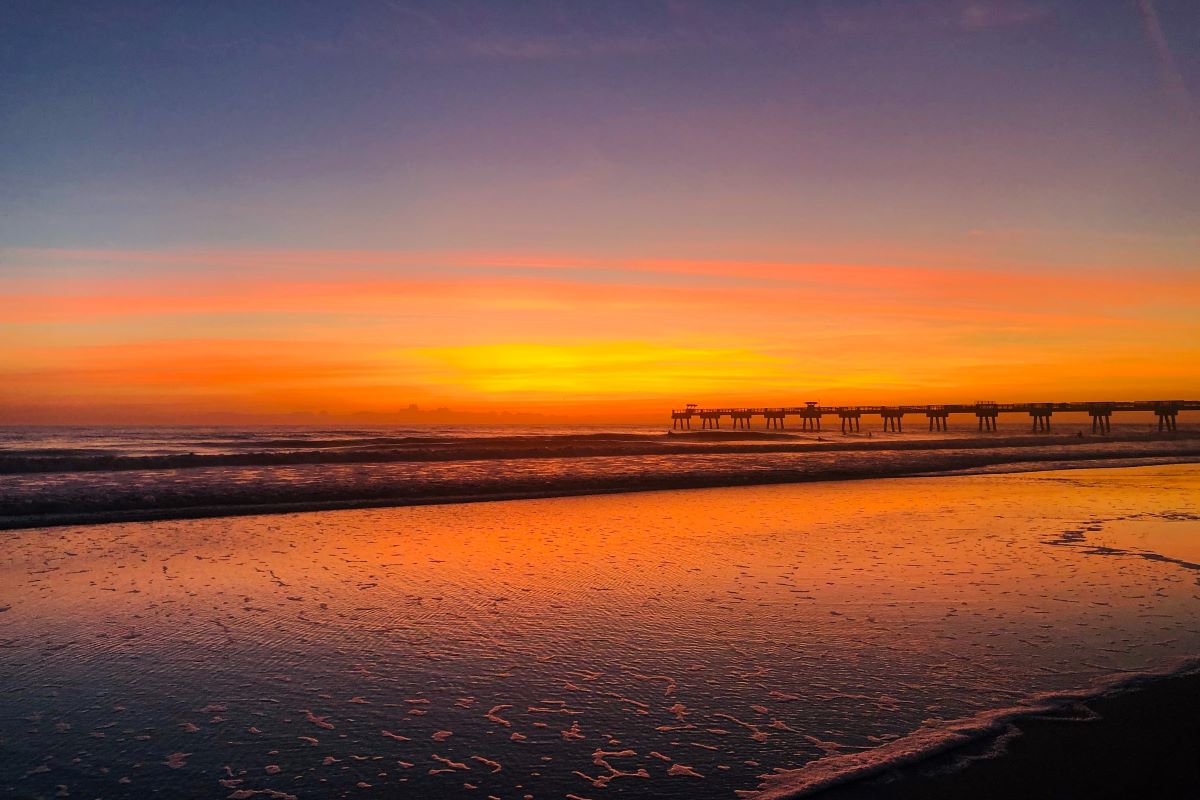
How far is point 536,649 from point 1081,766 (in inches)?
180

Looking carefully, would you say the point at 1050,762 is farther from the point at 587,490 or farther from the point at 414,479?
the point at 414,479

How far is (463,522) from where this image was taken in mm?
17688

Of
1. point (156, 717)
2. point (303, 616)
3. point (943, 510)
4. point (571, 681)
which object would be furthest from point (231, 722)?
point (943, 510)

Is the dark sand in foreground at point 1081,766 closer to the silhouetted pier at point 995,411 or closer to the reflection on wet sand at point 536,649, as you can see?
the reflection on wet sand at point 536,649

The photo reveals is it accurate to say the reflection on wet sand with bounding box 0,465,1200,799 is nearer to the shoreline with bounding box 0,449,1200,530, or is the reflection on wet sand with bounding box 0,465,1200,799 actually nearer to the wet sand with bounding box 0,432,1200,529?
the shoreline with bounding box 0,449,1200,530

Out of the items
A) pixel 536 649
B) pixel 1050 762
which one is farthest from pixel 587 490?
pixel 1050 762

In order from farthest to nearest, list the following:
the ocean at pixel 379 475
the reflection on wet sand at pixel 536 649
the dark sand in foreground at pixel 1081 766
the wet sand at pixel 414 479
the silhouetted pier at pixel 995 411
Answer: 1. the silhouetted pier at pixel 995 411
2. the ocean at pixel 379 475
3. the wet sand at pixel 414 479
4. the reflection on wet sand at pixel 536 649
5. the dark sand in foreground at pixel 1081 766

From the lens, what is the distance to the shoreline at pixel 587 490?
61.1ft

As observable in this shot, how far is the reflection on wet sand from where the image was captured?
502 centimetres

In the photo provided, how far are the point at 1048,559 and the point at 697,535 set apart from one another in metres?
6.04

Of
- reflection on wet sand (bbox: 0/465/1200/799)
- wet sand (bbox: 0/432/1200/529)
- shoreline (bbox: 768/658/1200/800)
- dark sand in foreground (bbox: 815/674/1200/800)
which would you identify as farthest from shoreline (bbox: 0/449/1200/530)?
dark sand in foreground (bbox: 815/674/1200/800)

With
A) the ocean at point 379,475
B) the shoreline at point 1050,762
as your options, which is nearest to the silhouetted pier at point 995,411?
the ocean at point 379,475

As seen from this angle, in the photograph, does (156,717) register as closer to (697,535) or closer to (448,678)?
(448,678)

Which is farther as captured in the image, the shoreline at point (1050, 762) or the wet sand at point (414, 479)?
the wet sand at point (414, 479)
